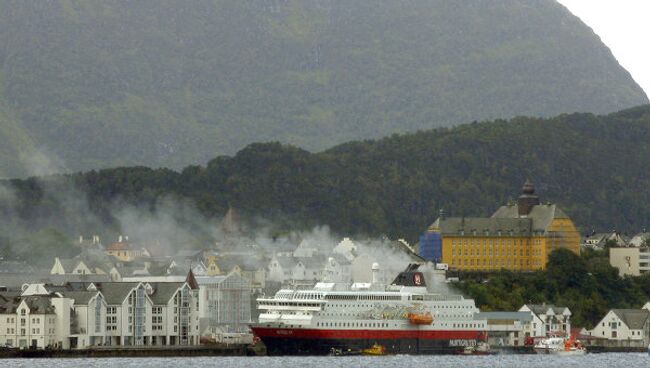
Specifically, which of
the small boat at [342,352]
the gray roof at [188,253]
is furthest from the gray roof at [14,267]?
the small boat at [342,352]

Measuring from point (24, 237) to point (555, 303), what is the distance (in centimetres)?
5919

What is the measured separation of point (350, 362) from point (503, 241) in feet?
216

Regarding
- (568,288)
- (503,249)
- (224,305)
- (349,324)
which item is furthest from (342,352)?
(503,249)

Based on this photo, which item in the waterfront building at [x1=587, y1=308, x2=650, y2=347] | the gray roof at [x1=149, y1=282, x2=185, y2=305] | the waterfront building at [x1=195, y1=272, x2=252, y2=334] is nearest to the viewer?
the gray roof at [x1=149, y1=282, x2=185, y2=305]

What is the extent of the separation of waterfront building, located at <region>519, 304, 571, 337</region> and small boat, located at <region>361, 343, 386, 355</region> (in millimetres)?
18975

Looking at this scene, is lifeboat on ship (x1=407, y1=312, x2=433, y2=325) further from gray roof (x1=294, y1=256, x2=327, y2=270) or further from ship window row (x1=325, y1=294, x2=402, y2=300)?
gray roof (x1=294, y1=256, x2=327, y2=270)

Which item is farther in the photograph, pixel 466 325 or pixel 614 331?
pixel 614 331

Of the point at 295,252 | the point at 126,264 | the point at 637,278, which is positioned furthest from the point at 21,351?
the point at 637,278

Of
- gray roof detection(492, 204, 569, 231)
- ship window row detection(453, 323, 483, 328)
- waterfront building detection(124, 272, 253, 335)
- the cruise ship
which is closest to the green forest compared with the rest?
gray roof detection(492, 204, 569, 231)

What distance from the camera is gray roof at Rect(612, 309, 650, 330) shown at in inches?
5969

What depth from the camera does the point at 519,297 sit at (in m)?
162

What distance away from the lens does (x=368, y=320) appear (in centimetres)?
13450

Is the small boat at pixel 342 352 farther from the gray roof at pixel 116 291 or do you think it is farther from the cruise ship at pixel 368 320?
the gray roof at pixel 116 291

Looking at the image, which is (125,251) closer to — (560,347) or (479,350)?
(479,350)
